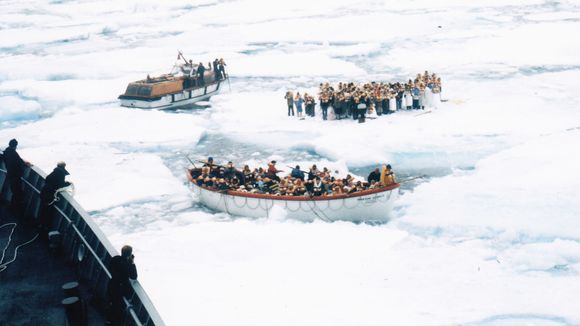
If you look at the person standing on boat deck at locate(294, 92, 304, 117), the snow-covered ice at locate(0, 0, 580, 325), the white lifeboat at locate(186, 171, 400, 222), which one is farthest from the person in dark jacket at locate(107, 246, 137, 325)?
the person standing on boat deck at locate(294, 92, 304, 117)

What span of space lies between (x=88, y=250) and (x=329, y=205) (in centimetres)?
943

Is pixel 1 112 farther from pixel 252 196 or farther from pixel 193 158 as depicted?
pixel 252 196

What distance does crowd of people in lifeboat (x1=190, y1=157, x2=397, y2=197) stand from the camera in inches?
695

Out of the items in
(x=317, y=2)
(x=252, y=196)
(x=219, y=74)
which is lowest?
(x=252, y=196)

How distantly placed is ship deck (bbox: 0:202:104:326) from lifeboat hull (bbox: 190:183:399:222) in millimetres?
8412

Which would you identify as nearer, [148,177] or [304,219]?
[304,219]

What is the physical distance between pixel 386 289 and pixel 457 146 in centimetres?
1192

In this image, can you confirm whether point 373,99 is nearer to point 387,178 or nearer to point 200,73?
point 387,178

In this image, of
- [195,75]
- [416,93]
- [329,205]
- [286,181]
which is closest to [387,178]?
[329,205]

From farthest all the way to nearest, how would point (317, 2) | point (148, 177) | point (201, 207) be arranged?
point (317, 2) → point (148, 177) → point (201, 207)

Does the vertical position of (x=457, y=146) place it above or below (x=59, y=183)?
below

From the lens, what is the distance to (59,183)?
10.1 meters

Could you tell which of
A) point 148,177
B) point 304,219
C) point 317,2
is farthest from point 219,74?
point 317,2

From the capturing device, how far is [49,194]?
9984 millimetres
